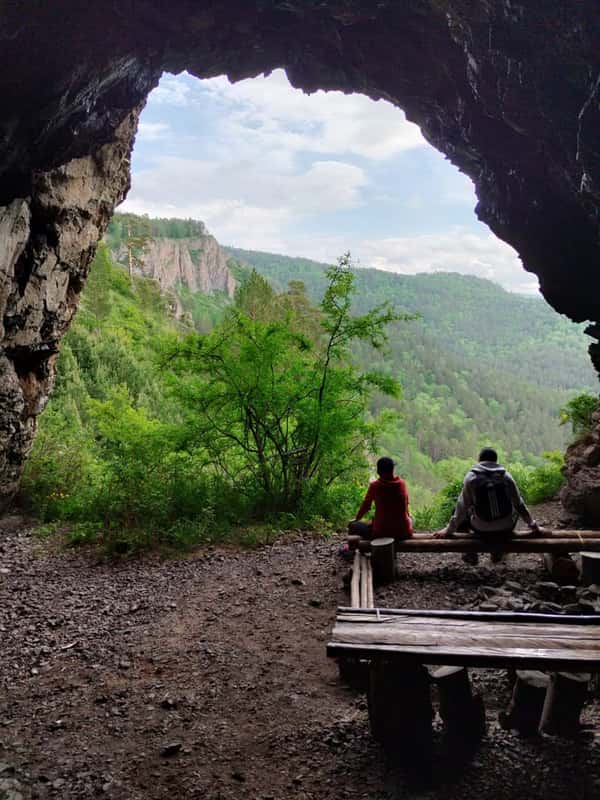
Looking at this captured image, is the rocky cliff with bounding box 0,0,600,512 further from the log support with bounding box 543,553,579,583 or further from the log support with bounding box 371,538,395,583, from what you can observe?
the log support with bounding box 371,538,395,583

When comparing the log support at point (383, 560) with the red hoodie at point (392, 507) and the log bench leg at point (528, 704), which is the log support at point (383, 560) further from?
the log bench leg at point (528, 704)

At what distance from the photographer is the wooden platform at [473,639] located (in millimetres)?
3057

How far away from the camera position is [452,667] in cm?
337

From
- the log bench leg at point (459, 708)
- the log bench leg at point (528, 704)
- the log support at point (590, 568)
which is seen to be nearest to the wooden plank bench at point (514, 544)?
→ the log support at point (590, 568)

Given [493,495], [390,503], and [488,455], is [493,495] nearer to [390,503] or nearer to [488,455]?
[488,455]

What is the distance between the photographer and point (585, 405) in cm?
1098

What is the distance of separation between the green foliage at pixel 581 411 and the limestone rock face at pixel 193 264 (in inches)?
4217

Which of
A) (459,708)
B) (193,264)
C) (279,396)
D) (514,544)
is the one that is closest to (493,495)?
(514,544)

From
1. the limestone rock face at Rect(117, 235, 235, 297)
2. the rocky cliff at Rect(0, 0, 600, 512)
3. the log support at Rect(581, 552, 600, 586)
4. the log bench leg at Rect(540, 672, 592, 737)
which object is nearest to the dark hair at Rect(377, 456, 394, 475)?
the log support at Rect(581, 552, 600, 586)

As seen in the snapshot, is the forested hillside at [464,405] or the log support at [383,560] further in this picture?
the forested hillside at [464,405]

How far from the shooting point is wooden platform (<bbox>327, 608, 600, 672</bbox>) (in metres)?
3.06

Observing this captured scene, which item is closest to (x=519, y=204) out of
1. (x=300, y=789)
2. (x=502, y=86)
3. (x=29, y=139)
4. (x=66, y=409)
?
(x=502, y=86)

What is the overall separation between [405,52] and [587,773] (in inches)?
445

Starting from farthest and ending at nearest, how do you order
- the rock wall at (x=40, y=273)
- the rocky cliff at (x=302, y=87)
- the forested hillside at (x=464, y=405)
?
the forested hillside at (x=464, y=405)
the rock wall at (x=40, y=273)
the rocky cliff at (x=302, y=87)
